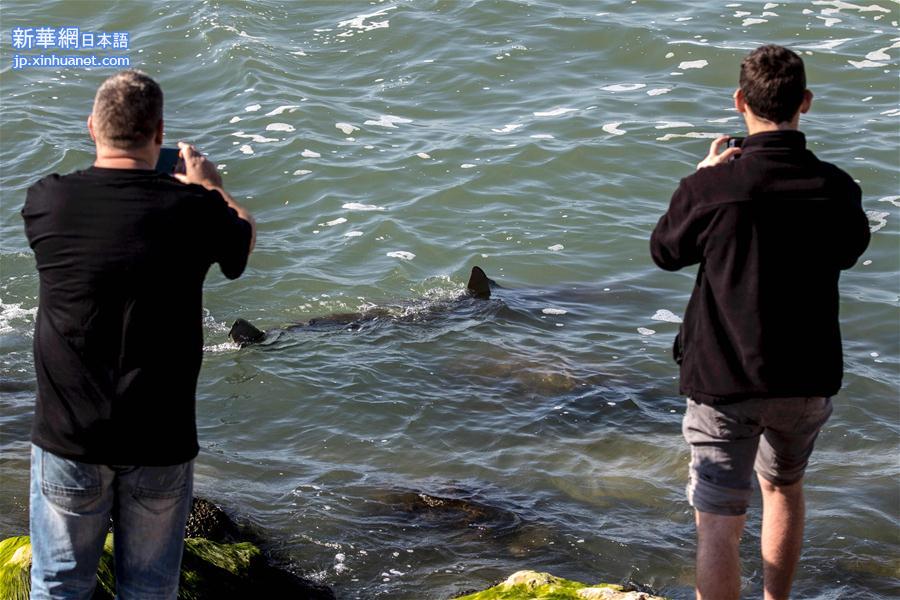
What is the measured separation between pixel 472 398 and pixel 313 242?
396cm

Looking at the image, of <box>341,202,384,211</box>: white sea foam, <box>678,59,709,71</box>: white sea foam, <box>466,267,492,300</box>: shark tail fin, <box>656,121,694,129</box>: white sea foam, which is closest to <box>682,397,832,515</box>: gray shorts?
<box>466,267,492,300</box>: shark tail fin

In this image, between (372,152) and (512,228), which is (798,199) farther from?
(372,152)

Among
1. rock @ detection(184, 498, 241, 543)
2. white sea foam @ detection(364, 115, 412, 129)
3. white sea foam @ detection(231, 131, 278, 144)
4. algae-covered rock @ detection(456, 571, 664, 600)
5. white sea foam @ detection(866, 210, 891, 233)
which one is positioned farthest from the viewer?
white sea foam @ detection(364, 115, 412, 129)

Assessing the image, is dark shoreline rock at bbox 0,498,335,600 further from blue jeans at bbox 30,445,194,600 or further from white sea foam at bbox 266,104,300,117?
white sea foam at bbox 266,104,300,117

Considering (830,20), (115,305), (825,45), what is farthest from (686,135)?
(115,305)

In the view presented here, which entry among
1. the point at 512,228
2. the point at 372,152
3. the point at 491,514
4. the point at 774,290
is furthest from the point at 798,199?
the point at 372,152

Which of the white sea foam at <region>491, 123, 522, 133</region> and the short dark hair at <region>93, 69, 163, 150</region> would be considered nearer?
the short dark hair at <region>93, 69, 163, 150</region>

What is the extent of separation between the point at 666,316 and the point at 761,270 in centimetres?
642

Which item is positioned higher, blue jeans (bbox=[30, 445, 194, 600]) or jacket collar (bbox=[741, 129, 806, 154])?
jacket collar (bbox=[741, 129, 806, 154])

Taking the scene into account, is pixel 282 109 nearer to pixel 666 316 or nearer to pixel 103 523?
pixel 666 316

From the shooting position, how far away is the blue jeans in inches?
141

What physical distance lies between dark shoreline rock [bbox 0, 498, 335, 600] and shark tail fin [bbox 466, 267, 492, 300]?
487 centimetres

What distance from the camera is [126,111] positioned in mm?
3525

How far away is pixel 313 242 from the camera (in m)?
12.1
